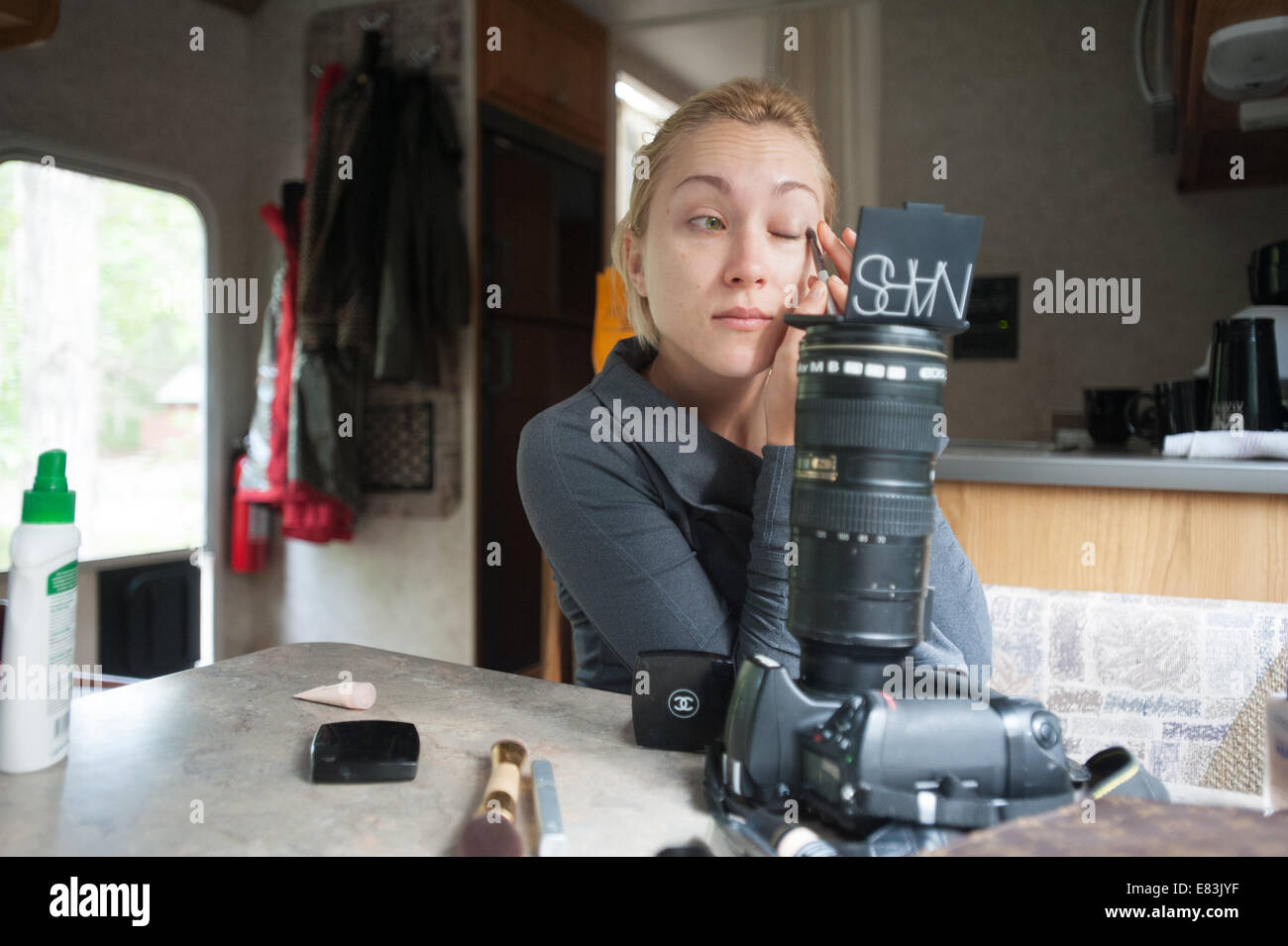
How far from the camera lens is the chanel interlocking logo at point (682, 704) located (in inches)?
27.5

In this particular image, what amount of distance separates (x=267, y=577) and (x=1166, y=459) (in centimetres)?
288

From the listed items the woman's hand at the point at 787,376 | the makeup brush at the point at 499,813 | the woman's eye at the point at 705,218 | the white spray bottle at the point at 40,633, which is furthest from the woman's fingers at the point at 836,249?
the white spray bottle at the point at 40,633

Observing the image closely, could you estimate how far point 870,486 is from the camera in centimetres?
55

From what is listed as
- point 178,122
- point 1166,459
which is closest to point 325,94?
point 178,122

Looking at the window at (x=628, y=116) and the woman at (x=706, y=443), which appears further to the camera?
the window at (x=628, y=116)

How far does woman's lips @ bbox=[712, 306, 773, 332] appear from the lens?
88cm

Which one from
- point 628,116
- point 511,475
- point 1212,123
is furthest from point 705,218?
point 628,116

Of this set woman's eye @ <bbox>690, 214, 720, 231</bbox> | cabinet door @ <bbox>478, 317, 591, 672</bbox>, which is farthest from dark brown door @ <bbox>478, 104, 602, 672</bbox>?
woman's eye @ <bbox>690, 214, 720, 231</bbox>

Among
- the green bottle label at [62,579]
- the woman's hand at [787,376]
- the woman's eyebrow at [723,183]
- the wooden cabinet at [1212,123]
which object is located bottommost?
the green bottle label at [62,579]

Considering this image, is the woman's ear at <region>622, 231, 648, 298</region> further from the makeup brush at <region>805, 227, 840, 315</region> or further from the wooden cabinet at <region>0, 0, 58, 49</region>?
the wooden cabinet at <region>0, 0, 58, 49</region>

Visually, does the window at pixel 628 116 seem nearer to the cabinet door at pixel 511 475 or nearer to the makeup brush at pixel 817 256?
the cabinet door at pixel 511 475

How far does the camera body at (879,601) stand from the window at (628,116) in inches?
131

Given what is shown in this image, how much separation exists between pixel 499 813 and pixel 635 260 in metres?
0.69

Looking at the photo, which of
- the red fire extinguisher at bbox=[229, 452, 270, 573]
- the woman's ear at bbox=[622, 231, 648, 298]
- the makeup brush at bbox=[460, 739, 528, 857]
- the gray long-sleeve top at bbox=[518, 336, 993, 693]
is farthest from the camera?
the red fire extinguisher at bbox=[229, 452, 270, 573]
